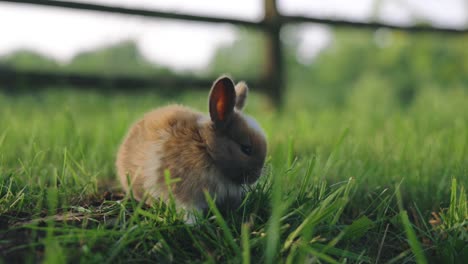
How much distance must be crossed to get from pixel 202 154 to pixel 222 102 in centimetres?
26

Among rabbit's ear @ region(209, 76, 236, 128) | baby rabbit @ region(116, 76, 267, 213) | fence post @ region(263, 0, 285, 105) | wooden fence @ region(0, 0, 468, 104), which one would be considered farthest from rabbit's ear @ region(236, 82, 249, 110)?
fence post @ region(263, 0, 285, 105)

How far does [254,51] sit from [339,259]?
9488 millimetres

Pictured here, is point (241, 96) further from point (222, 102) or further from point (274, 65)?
point (274, 65)

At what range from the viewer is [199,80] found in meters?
5.93

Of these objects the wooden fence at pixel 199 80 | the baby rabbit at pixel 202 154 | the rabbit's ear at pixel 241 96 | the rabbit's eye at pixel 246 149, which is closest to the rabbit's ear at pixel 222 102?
the baby rabbit at pixel 202 154

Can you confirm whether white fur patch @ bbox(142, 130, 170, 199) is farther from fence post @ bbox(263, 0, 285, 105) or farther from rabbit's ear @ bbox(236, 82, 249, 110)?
fence post @ bbox(263, 0, 285, 105)

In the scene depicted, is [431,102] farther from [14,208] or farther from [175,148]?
[14,208]

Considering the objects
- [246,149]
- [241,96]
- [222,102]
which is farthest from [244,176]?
[241,96]

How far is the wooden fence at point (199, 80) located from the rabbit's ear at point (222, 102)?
328 cm

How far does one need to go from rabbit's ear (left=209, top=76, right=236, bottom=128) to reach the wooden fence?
3.28 meters

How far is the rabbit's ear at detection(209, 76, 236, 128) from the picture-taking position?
87.2 inches

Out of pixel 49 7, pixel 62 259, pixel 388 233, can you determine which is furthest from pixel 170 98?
pixel 62 259

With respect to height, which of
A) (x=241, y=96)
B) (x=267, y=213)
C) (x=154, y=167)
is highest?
(x=241, y=96)

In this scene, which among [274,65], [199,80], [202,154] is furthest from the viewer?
[274,65]
